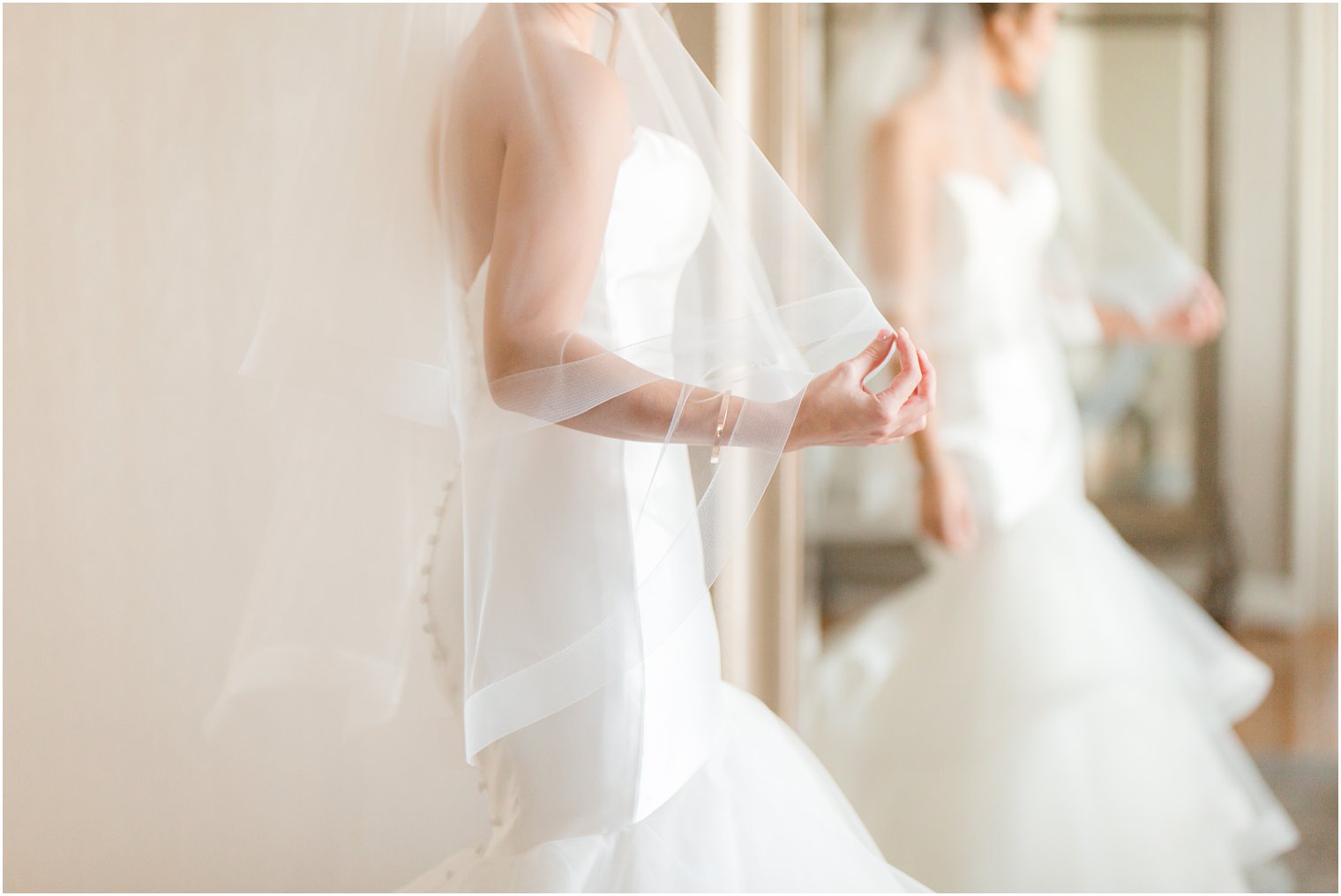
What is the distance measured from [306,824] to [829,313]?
1055 mm

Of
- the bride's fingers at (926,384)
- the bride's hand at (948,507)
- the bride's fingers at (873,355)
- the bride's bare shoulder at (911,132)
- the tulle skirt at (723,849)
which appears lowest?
the tulle skirt at (723,849)

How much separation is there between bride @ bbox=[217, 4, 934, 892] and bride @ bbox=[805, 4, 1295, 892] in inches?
27.3

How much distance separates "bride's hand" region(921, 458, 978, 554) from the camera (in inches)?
67.0

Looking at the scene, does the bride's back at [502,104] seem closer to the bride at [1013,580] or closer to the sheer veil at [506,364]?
the sheer veil at [506,364]

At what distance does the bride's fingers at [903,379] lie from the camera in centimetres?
81

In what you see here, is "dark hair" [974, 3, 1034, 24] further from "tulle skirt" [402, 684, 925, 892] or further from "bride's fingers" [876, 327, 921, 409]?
"tulle skirt" [402, 684, 925, 892]

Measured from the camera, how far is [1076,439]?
5.72ft

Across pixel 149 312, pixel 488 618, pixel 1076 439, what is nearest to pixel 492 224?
pixel 488 618

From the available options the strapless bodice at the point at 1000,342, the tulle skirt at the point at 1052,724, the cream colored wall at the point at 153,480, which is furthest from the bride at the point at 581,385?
the strapless bodice at the point at 1000,342

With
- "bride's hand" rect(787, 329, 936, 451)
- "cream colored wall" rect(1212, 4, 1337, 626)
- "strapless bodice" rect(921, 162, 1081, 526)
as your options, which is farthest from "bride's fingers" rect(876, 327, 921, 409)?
"cream colored wall" rect(1212, 4, 1337, 626)

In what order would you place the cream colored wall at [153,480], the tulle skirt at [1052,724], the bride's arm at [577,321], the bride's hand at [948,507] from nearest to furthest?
the bride's arm at [577,321]
the cream colored wall at [153,480]
the tulle skirt at [1052,724]
the bride's hand at [948,507]

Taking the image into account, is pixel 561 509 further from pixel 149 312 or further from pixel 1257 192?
pixel 1257 192

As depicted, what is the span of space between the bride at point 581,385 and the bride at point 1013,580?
694 millimetres

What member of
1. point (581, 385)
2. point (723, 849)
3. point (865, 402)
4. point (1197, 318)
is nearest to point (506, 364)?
point (581, 385)
